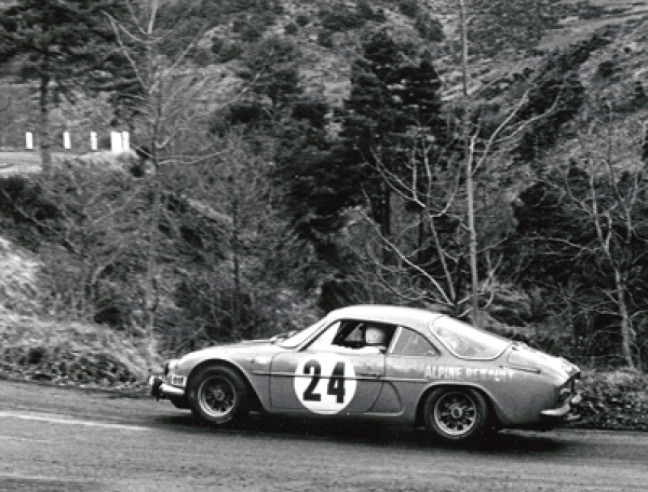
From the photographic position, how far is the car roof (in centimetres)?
1002

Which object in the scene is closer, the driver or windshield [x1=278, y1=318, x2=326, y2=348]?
the driver

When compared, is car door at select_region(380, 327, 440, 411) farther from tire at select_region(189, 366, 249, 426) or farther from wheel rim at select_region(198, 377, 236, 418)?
wheel rim at select_region(198, 377, 236, 418)

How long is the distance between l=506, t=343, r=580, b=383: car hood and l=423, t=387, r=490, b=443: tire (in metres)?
0.50

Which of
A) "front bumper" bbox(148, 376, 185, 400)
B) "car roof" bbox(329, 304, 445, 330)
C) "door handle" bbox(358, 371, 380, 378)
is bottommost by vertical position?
"front bumper" bbox(148, 376, 185, 400)

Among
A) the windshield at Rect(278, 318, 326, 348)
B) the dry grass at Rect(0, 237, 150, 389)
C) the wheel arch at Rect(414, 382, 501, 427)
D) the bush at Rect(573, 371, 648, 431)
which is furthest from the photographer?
the dry grass at Rect(0, 237, 150, 389)

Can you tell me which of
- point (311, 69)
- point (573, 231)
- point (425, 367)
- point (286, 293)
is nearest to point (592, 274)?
point (573, 231)

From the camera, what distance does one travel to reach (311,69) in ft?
319

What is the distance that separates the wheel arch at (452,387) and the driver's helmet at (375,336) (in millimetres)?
679

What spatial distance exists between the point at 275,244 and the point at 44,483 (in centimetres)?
3139

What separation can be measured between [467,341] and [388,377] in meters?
0.91

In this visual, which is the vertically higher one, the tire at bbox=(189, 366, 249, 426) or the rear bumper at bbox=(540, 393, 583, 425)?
the tire at bbox=(189, 366, 249, 426)

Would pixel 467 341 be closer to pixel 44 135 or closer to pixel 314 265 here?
pixel 44 135

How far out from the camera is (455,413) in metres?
9.67

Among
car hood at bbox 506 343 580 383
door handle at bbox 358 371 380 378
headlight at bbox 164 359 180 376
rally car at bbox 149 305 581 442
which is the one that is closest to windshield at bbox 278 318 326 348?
rally car at bbox 149 305 581 442
